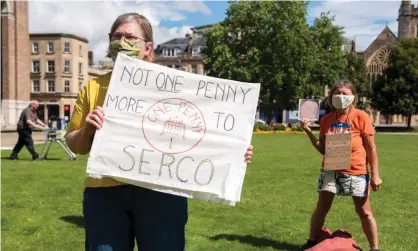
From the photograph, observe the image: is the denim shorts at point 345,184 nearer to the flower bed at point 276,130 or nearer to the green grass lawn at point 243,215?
the green grass lawn at point 243,215

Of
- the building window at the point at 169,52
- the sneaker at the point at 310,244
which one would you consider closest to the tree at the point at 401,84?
the building window at the point at 169,52

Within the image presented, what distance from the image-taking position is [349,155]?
17.7 feet

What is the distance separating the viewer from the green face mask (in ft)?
10.2

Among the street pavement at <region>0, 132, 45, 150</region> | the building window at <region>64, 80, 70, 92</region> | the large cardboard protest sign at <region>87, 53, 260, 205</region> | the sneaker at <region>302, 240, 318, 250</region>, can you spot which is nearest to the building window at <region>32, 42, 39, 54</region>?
the building window at <region>64, 80, 70, 92</region>

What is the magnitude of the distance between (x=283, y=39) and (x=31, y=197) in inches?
1995

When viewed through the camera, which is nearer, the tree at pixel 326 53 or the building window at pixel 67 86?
the tree at pixel 326 53

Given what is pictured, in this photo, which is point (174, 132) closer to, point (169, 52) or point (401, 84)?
point (401, 84)

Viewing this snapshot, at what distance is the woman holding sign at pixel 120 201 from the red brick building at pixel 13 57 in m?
50.6

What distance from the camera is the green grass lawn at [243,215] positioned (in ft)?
21.3

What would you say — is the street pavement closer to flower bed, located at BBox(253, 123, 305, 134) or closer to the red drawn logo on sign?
the red drawn logo on sign

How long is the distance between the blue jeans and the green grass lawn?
324 centimetres

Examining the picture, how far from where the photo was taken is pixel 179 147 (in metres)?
3.17

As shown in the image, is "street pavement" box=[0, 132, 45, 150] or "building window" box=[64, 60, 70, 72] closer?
"street pavement" box=[0, 132, 45, 150]

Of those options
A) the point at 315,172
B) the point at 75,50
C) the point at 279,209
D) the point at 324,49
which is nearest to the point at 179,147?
the point at 279,209
